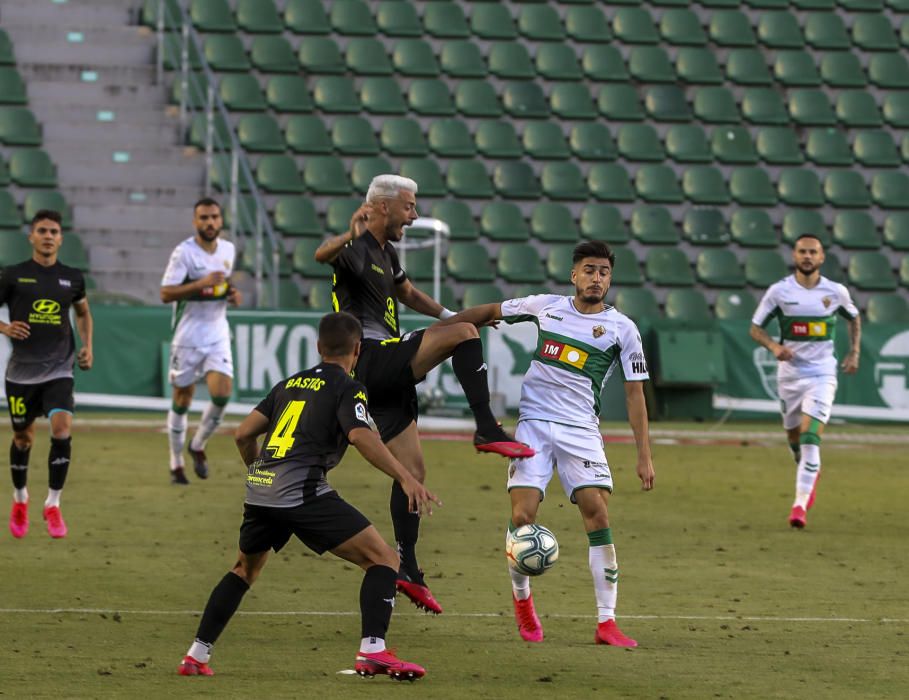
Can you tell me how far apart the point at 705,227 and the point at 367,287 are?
18.8 meters

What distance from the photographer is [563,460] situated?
26.4 feet

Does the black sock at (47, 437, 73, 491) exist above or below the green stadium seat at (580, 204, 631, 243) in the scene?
below

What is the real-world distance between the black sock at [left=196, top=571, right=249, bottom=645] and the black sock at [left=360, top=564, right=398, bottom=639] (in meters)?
0.54

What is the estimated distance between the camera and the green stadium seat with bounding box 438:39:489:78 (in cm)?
2795

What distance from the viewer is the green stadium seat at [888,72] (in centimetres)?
2930

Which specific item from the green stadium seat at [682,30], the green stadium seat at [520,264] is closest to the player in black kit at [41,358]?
the green stadium seat at [520,264]

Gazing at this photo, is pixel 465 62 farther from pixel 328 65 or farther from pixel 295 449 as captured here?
pixel 295 449

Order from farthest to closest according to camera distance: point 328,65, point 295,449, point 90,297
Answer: point 328,65
point 90,297
point 295,449

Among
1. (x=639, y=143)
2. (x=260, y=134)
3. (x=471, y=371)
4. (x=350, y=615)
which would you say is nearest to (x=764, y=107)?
(x=639, y=143)

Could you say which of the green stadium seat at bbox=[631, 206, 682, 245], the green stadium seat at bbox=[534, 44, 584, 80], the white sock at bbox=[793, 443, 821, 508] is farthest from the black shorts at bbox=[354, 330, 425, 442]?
the green stadium seat at bbox=[534, 44, 584, 80]

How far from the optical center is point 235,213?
24.0 meters

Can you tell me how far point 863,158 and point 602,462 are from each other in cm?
2168

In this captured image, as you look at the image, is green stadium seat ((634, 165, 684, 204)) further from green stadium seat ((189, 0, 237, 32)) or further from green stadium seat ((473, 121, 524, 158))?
green stadium seat ((189, 0, 237, 32))

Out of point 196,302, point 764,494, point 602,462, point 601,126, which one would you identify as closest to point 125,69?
point 601,126
